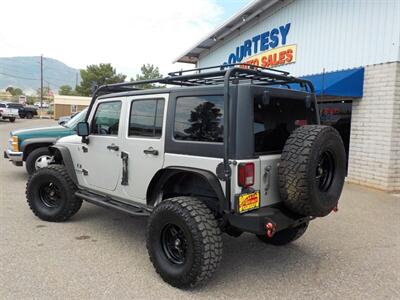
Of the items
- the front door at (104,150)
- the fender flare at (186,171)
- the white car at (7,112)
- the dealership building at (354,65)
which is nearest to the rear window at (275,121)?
the fender flare at (186,171)

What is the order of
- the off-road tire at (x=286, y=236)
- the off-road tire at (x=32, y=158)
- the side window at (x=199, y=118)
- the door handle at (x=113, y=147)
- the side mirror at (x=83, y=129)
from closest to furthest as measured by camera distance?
the side window at (x=199, y=118) → the off-road tire at (x=286, y=236) → the door handle at (x=113, y=147) → the side mirror at (x=83, y=129) → the off-road tire at (x=32, y=158)

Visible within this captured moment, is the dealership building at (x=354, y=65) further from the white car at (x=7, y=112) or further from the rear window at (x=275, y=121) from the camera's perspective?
the white car at (x=7, y=112)

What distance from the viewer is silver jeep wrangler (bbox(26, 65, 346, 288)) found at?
337 cm

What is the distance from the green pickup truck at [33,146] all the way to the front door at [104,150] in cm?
333

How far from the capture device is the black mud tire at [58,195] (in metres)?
5.26

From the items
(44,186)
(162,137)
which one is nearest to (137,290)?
(162,137)

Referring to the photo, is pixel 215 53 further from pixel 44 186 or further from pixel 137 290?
pixel 137 290

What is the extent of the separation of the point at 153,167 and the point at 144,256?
3.51ft

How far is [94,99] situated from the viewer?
17.1 ft

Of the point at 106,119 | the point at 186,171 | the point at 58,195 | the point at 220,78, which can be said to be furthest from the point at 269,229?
the point at 58,195

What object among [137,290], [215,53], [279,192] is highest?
[215,53]

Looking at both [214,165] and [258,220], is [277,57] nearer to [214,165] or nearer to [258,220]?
[214,165]

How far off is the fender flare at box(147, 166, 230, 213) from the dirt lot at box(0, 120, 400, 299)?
2.68 ft

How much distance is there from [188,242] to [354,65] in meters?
7.43
